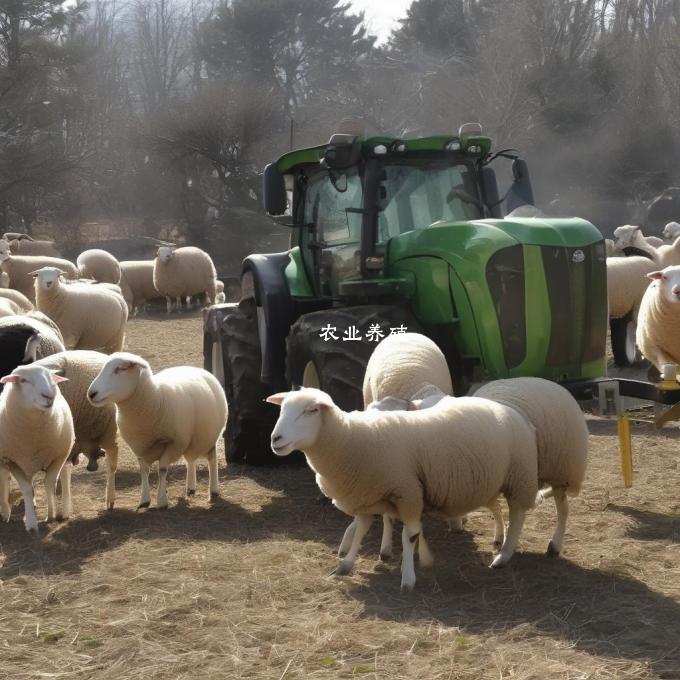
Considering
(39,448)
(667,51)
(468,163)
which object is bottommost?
(39,448)

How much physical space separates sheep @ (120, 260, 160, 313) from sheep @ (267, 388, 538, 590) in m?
17.7

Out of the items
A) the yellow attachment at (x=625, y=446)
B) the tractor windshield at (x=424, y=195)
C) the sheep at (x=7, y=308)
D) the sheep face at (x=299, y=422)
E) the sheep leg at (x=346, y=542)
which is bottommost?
the sheep leg at (x=346, y=542)

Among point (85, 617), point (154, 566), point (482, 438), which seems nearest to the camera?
point (85, 617)

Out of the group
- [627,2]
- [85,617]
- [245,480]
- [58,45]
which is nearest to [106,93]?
[58,45]

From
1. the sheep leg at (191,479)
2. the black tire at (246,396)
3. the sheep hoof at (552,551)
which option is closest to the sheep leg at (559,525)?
the sheep hoof at (552,551)

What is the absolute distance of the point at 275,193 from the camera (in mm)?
7055

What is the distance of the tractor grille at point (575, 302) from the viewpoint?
19.7ft

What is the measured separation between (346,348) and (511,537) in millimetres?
1531

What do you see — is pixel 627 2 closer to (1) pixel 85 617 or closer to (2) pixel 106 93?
(2) pixel 106 93

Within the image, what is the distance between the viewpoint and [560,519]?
539 centimetres

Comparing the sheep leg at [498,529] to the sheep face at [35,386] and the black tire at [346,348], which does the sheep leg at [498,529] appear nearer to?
the black tire at [346,348]

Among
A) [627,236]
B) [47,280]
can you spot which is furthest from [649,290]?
[627,236]

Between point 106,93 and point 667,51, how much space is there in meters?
22.1

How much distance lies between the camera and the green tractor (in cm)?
597
